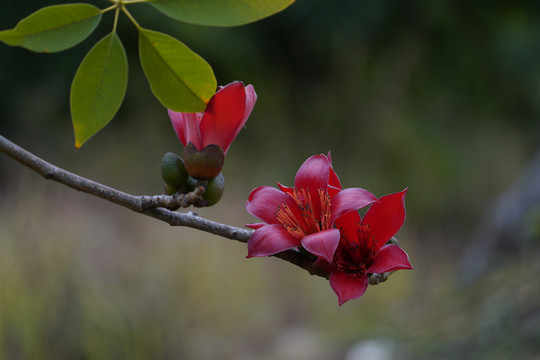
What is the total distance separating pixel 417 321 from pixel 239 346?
841 mm

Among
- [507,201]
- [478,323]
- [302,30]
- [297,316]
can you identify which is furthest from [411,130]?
[478,323]

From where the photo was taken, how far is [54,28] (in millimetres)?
363

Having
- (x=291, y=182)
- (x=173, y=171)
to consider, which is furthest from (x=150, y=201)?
(x=291, y=182)

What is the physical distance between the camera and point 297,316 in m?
3.38

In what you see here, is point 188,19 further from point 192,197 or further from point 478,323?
point 478,323

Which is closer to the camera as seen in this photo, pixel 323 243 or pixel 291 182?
pixel 323 243

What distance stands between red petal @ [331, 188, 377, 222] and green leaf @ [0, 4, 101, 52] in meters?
0.20

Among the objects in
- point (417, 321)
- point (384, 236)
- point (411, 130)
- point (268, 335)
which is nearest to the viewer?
point (384, 236)

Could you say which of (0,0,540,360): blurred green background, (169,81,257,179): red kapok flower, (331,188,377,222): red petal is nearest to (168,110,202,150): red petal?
(169,81,257,179): red kapok flower

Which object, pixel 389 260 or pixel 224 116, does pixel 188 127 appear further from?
pixel 389 260

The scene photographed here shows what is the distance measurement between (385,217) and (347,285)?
0.06 m

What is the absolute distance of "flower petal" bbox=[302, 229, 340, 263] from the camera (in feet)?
1.25

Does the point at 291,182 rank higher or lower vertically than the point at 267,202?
higher

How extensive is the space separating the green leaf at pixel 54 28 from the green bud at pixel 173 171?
0.38 feet
